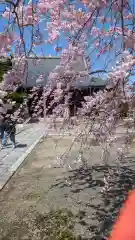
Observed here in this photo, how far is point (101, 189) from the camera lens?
5.95m

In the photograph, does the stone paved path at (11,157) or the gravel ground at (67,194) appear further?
the stone paved path at (11,157)

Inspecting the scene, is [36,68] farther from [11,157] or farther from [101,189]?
[11,157]

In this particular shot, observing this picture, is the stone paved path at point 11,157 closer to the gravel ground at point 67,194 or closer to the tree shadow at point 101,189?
the gravel ground at point 67,194

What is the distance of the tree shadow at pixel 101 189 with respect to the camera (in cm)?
441

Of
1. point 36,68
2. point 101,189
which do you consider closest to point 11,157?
point 36,68

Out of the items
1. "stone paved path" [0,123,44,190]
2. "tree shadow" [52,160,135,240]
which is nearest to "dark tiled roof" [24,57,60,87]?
"stone paved path" [0,123,44,190]

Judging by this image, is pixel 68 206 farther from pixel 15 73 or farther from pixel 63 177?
pixel 15 73

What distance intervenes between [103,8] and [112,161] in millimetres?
5782

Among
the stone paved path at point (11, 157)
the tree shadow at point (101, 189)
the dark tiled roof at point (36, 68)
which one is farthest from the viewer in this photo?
the stone paved path at point (11, 157)

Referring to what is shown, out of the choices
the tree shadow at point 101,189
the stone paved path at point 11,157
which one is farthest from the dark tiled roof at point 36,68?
the tree shadow at point 101,189

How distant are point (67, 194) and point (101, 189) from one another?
0.66 metres

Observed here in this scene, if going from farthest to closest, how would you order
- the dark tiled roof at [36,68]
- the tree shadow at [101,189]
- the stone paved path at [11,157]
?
the stone paved path at [11,157] < the tree shadow at [101,189] < the dark tiled roof at [36,68]

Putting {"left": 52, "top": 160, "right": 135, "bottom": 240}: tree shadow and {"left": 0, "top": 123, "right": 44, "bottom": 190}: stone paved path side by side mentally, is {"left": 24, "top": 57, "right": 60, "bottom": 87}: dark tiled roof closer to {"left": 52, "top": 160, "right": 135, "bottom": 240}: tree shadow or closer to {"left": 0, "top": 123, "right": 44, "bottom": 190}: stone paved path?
→ {"left": 0, "top": 123, "right": 44, "bottom": 190}: stone paved path

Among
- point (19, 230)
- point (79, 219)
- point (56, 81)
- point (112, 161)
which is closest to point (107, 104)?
point (56, 81)
